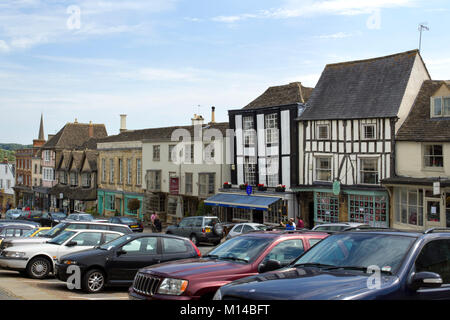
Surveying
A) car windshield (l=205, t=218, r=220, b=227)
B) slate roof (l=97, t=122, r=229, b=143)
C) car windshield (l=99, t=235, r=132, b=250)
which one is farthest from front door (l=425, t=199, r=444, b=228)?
car windshield (l=99, t=235, r=132, b=250)

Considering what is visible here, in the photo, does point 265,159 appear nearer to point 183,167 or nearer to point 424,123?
point 183,167

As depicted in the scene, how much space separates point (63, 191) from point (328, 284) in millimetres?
59158

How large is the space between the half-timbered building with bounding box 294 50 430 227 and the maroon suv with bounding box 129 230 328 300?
21.3 m

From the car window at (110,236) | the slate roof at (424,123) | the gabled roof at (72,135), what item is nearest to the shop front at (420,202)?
the slate roof at (424,123)

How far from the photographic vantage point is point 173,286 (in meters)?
8.28

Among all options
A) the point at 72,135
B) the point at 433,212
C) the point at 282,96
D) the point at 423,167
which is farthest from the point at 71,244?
the point at 72,135

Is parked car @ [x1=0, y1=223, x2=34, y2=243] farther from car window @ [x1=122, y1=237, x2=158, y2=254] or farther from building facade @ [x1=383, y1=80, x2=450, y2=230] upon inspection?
building facade @ [x1=383, y1=80, x2=450, y2=230]

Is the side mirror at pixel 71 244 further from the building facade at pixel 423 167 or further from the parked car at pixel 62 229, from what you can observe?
the building facade at pixel 423 167

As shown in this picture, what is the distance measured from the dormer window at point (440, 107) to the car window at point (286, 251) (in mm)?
22124

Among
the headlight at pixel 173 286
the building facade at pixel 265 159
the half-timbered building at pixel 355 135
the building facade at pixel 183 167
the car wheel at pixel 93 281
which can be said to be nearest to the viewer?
the headlight at pixel 173 286

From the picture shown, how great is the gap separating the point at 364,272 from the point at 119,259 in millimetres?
8108

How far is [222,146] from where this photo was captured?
40.0 m

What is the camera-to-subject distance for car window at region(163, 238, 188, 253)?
13477mm

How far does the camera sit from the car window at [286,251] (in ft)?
31.1
